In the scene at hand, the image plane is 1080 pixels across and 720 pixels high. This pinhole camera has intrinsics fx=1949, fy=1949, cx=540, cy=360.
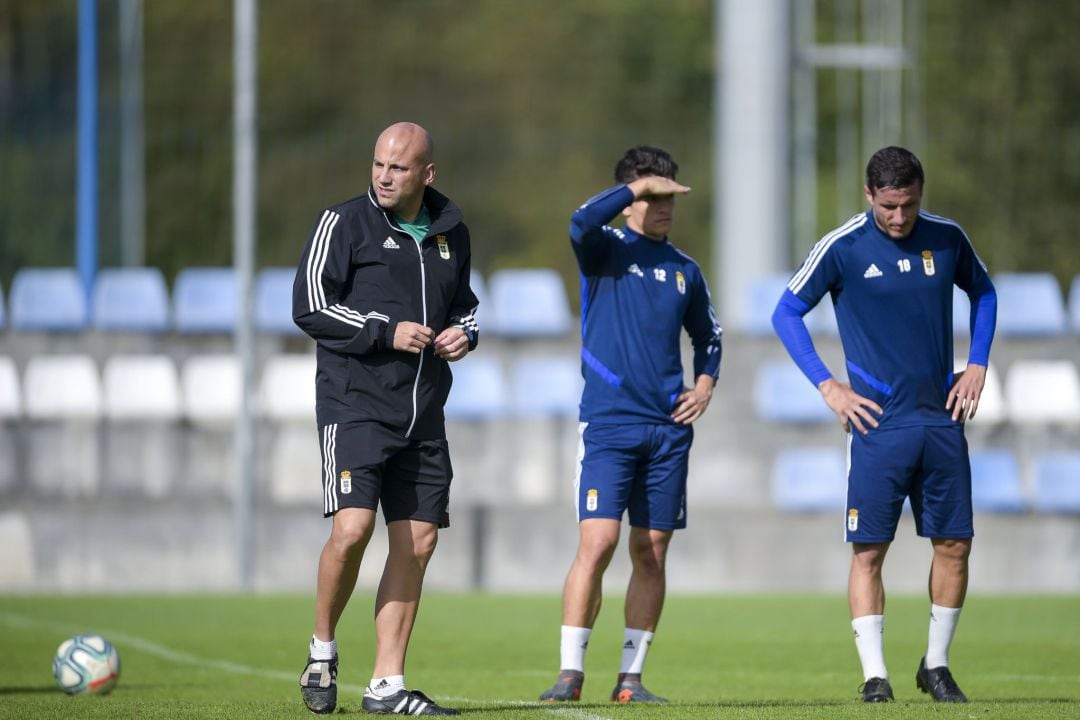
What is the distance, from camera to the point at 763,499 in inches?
696

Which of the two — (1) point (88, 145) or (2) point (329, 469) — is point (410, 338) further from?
(1) point (88, 145)

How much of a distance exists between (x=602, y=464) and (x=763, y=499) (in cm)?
926

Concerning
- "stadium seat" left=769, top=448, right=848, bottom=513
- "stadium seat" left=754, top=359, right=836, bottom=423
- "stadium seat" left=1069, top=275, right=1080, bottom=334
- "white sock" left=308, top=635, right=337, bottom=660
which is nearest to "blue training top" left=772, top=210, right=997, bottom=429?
"white sock" left=308, top=635, right=337, bottom=660

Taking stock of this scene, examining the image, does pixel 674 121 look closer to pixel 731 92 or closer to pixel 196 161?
pixel 196 161

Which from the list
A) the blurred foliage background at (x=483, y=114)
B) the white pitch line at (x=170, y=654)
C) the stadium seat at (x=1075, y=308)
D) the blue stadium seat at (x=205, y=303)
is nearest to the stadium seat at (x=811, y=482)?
the stadium seat at (x=1075, y=308)

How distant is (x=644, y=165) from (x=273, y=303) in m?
11.6

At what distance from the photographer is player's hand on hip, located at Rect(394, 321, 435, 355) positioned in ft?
24.0

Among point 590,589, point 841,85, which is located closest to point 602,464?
point 590,589

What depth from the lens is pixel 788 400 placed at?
17.7m

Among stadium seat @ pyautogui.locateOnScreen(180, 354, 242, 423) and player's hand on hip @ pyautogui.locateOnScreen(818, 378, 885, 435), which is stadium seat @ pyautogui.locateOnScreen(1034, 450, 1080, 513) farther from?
player's hand on hip @ pyautogui.locateOnScreen(818, 378, 885, 435)

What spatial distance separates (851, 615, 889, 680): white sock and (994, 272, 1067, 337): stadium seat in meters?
10.8

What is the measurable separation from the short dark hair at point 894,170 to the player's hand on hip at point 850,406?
864 millimetres

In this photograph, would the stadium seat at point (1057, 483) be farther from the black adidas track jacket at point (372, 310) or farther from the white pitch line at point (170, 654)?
the black adidas track jacket at point (372, 310)

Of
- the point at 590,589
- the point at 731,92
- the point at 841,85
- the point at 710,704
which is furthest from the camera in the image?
the point at 841,85
